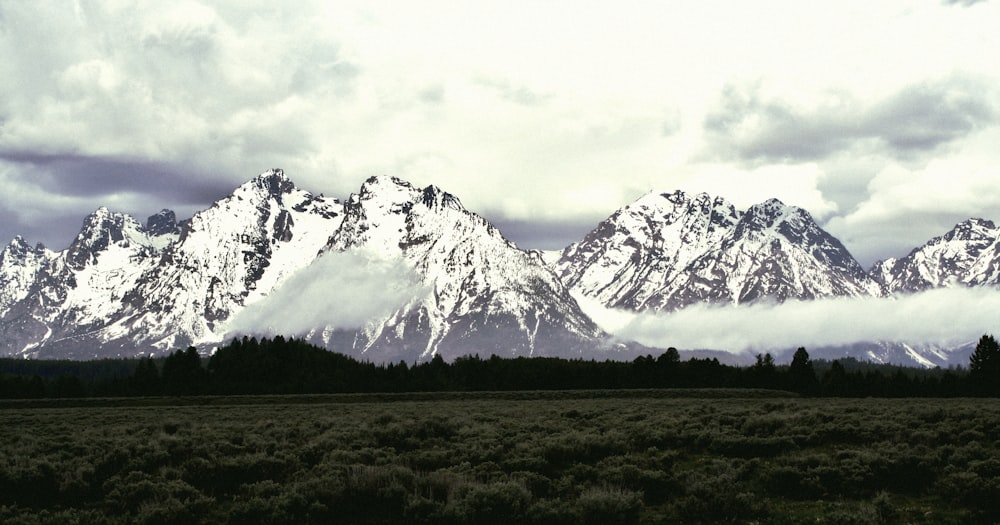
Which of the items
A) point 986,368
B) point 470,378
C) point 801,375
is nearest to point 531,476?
point 801,375

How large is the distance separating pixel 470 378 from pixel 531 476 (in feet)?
405

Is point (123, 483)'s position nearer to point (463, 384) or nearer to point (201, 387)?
point (201, 387)

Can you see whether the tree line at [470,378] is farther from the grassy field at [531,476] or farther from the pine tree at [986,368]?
the grassy field at [531,476]

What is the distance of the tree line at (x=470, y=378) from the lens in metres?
115

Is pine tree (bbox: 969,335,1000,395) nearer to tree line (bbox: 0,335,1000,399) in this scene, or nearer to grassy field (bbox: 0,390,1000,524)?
tree line (bbox: 0,335,1000,399)

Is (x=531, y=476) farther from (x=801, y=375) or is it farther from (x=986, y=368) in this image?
(x=986, y=368)

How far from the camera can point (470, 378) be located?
5674 inches

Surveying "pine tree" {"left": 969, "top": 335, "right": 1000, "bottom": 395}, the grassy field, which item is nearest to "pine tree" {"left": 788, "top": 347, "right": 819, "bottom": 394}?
"pine tree" {"left": 969, "top": 335, "right": 1000, "bottom": 395}

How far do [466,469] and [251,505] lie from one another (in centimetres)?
665

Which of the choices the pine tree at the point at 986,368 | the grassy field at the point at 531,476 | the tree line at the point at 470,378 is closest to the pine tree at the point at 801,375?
the tree line at the point at 470,378

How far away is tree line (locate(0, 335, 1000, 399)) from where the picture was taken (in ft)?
378

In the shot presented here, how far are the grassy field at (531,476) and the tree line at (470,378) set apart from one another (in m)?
90.2

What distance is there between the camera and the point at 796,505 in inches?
781

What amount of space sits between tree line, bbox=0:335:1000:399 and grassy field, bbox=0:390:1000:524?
90201 mm
